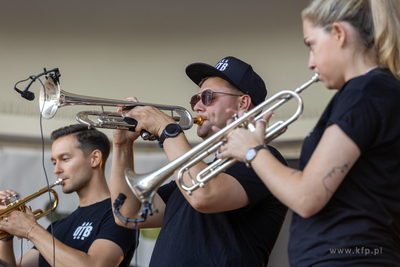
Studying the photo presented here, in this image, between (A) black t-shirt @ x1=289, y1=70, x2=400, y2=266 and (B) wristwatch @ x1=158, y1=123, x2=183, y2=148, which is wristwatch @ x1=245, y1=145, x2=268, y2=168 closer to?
(A) black t-shirt @ x1=289, y1=70, x2=400, y2=266

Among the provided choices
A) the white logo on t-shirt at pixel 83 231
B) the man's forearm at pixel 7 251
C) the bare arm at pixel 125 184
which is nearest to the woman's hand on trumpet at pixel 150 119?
the bare arm at pixel 125 184

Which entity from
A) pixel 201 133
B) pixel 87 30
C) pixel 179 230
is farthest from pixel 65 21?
pixel 179 230

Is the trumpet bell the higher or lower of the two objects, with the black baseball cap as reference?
higher

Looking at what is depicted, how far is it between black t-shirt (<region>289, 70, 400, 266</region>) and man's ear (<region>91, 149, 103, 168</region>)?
1.94m

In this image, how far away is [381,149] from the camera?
4.09 ft

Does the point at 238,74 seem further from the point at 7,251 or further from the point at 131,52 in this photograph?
the point at 131,52

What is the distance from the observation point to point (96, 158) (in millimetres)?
2982

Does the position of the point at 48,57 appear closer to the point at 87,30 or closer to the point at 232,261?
the point at 87,30

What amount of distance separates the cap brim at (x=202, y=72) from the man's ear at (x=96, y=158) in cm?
95

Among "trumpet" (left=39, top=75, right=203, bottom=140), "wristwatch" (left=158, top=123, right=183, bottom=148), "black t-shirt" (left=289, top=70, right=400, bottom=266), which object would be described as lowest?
"black t-shirt" (left=289, top=70, right=400, bottom=266)

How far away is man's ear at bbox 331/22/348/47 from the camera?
1278 millimetres

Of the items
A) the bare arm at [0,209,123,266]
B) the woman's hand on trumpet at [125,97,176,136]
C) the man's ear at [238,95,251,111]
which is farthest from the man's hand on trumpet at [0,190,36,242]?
the man's ear at [238,95,251,111]

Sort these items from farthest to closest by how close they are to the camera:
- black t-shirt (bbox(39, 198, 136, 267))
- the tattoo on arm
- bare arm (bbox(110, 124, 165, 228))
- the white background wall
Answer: the white background wall < black t-shirt (bbox(39, 198, 136, 267)) < bare arm (bbox(110, 124, 165, 228)) < the tattoo on arm

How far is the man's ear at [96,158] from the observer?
2.96m
